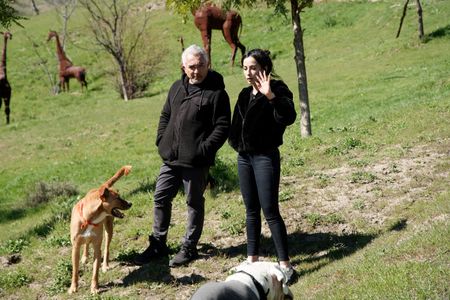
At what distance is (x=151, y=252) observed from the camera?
23.6 ft

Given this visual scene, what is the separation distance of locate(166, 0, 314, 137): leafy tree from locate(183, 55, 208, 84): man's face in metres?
5.48

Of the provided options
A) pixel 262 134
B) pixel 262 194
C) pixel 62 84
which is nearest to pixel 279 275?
pixel 262 194

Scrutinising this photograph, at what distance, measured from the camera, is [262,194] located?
5777 mm

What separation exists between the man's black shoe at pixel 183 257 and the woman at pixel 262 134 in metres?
1.31

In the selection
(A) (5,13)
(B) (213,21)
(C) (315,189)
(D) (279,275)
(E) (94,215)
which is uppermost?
(A) (5,13)

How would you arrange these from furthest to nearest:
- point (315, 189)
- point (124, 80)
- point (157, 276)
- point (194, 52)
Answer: point (124, 80), point (315, 189), point (157, 276), point (194, 52)

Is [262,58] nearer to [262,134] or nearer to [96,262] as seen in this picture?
[262,134]

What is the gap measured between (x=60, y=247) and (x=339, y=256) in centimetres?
422

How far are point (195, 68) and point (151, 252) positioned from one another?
8.39ft

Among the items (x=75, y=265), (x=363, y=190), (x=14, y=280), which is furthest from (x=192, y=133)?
(x=363, y=190)

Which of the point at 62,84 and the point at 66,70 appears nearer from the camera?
the point at 66,70

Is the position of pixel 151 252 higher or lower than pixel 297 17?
lower

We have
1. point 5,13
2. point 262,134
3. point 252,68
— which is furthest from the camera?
point 5,13

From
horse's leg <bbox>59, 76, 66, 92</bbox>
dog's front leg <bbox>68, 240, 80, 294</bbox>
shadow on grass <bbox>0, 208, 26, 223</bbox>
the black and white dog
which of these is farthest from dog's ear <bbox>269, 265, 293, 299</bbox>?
horse's leg <bbox>59, 76, 66, 92</bbox>
